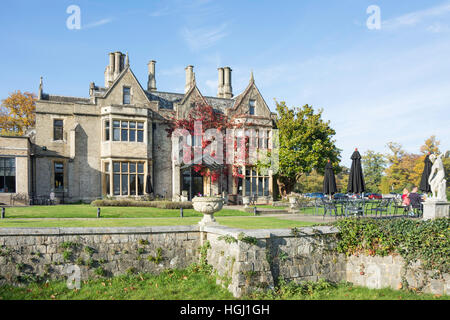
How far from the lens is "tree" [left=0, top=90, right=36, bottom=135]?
38438mm

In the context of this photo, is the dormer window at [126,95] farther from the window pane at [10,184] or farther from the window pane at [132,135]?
the window pane at [10,184]

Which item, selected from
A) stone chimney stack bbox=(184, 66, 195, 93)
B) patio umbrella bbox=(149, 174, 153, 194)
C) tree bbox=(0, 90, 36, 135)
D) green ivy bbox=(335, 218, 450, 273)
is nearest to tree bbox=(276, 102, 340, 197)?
stone chimney stack bbox=(184, 66, 195, 93)

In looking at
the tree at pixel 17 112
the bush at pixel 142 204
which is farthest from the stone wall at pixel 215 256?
the tree at pixel 17 112

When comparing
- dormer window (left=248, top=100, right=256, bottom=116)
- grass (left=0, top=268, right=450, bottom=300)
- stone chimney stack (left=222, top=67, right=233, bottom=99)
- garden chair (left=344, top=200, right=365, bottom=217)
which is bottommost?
grass (left=0, top=268, right=450, bottom=300)

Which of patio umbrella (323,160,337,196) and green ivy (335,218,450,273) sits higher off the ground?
patio umbrella (323,160,337,196)

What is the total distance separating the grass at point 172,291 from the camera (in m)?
8.73

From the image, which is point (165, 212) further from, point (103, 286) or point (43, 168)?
point (43, 168)

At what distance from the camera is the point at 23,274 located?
29.8 feet

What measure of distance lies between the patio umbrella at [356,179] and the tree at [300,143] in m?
12.3

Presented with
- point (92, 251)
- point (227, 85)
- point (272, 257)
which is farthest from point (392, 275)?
point (227, 85)

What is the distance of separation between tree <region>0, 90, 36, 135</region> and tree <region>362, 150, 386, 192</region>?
154 feet

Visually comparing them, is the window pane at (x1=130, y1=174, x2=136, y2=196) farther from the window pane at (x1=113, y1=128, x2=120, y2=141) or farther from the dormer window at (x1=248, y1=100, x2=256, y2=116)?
the dormer window at (x1=248, y1=100, x2=256, y2=116)

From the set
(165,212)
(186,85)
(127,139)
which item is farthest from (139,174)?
(186,85)
